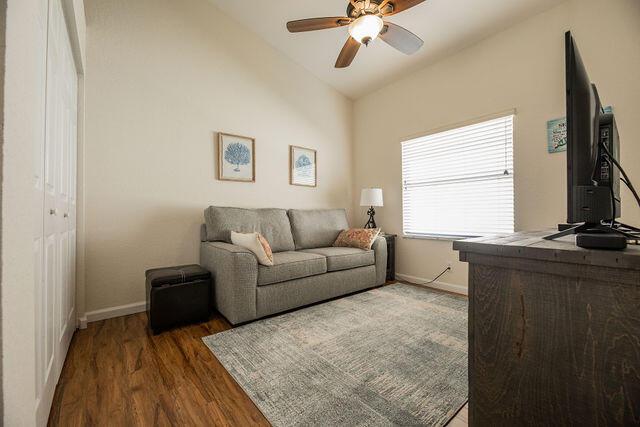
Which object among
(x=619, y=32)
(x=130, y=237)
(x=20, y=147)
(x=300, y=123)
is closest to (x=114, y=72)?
(x=130, y=237)

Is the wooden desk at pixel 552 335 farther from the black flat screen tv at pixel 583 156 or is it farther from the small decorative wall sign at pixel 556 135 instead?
the small decorative wall sign at pixel 556 135

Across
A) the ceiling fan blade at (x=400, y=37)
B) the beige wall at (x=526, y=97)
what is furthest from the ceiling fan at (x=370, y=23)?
the beige wall at (x=526, y=97)

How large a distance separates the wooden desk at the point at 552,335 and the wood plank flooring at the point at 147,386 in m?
0.60

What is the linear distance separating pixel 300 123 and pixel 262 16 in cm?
128

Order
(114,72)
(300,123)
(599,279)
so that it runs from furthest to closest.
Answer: (300,123)
(114,72)
(599,279)

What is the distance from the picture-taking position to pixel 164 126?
2729mm

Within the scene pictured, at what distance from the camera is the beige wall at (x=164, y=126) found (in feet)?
7.91

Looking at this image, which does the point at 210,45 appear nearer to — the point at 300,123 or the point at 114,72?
the point at 114,72

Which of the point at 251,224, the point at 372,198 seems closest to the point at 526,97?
the point at 372,198

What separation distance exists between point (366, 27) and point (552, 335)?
211cm

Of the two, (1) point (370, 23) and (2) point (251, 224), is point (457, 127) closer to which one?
(1) point (370, 23)

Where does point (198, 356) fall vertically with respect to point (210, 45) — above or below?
below

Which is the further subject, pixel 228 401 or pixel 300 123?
pixel 300 123

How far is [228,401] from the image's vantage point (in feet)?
4.43
